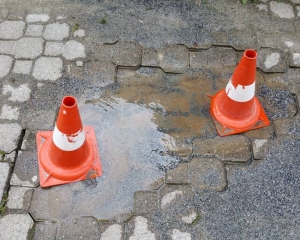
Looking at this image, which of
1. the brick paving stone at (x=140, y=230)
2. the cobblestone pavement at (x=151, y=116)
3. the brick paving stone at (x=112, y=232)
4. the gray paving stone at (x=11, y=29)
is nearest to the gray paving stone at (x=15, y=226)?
the cobblestone pavement at (x=151, y=116)

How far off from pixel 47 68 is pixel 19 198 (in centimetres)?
124

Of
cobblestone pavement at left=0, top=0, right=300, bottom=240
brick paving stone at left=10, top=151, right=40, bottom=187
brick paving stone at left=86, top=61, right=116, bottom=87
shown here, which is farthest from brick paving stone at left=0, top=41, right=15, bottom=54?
brick paving stone at left=10, top=151, right=40, bottom=187

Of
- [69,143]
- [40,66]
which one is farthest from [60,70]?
[69,143]

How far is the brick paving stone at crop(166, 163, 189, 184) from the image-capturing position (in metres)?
2.88

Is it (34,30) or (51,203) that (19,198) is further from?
(34,30)

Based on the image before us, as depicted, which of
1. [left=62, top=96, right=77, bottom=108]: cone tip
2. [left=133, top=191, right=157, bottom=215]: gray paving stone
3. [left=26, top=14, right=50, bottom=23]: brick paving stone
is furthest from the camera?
[left=26, top=14, right=50, bottom=23]: brick paving stone

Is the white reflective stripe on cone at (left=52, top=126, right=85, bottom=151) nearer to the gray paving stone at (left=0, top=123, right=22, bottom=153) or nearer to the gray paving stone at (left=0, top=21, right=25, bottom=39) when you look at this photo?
the gray paving stone at (left=0, top=123, right=22, bottom=153)

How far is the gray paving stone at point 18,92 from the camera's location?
10.7 feet

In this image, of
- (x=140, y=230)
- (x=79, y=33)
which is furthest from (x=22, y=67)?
(x=140, y=230)

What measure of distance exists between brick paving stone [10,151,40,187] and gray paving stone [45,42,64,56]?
106cm

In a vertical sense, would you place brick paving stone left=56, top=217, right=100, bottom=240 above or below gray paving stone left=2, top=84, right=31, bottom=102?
below

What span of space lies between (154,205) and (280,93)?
60.7 inches

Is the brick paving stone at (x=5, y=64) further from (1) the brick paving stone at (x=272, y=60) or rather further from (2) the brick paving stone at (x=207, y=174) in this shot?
(1) the brick paving stone at (x=272, y=60)

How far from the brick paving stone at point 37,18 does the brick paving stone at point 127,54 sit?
78 cm
